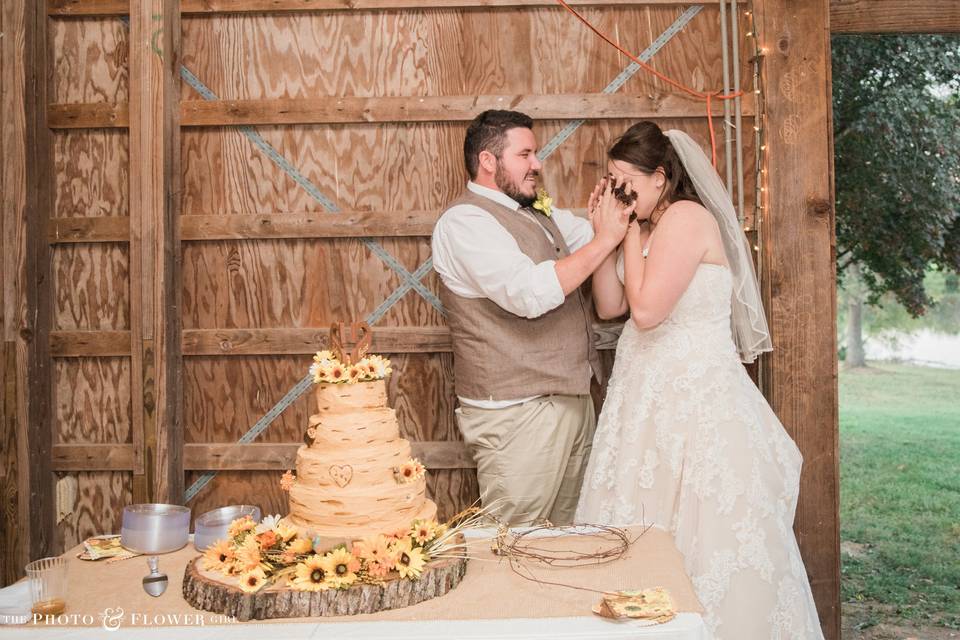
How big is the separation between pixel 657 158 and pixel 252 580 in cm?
233

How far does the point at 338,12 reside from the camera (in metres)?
3.99

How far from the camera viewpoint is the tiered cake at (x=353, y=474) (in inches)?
81.4

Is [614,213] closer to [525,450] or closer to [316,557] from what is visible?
[525,450]

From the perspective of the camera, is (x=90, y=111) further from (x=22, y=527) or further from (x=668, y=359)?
(x=668, y=359)

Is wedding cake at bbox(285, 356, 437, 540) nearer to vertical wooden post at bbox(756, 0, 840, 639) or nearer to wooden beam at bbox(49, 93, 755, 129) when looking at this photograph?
wooden beam at bbox(49, 93, 755, 129)

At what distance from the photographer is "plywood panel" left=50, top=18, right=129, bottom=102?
4.03m

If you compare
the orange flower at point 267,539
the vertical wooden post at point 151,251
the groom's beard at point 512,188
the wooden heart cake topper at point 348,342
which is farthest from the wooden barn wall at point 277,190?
the orange flower at point 267,539

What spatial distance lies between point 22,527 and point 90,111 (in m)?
2.06

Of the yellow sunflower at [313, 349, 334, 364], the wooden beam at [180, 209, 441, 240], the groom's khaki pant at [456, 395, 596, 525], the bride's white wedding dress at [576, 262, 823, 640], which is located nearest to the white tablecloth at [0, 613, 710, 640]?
the yellow sunflower at [313, 349, 334, 364]

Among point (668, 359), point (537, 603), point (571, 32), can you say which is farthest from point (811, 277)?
point (537, 603)

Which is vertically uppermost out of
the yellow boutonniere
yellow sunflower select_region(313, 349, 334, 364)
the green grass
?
the yellow boutonniere

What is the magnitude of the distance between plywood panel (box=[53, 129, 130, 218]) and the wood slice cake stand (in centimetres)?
272

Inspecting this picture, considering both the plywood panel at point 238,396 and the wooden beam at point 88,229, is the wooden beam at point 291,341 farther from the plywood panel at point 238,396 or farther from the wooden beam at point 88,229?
the wooden beam at point 88,229

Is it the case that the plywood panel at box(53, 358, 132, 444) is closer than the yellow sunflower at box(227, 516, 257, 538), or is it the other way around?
the yellow sunflower at box(227, 516, 257, 538)
